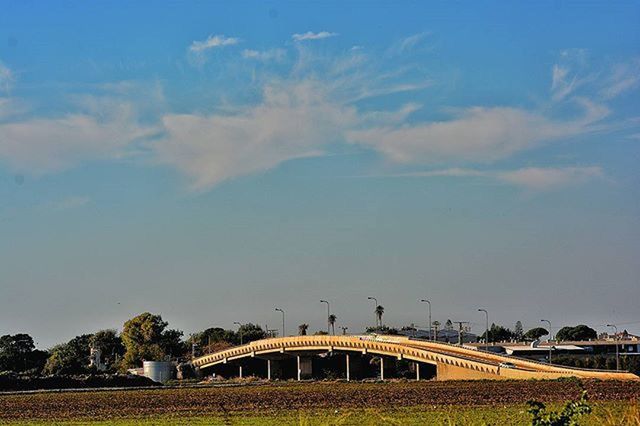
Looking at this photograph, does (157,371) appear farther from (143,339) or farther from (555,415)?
(555,415)

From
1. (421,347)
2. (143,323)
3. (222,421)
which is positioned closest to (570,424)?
(222,421)

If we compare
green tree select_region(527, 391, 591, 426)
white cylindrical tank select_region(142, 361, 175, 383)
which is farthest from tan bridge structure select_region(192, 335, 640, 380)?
green tree select_region(527, 391, 591, 426)

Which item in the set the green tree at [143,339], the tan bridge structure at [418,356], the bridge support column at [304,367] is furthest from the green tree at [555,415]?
the green tree at [143,339]

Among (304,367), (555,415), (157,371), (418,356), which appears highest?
(555,415)

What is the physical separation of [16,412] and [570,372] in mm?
62781

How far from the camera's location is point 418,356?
13875 cm

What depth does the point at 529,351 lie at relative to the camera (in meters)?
195


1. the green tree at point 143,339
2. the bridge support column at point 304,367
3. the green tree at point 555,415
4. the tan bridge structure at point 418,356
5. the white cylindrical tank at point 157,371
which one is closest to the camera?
the green tree at point 555,415

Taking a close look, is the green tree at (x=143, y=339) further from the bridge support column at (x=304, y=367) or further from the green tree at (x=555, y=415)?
the green tree at (x=555, y=415)

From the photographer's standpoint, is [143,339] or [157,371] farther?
[143,339]

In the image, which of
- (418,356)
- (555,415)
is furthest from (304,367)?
(555,415)

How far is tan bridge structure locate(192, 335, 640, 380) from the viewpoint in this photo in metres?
113

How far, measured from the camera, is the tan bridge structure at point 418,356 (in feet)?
370

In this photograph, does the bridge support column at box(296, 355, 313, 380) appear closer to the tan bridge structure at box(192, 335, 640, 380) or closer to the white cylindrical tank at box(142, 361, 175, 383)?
the tan bridge structure at box(192, 335, 640, 380)
